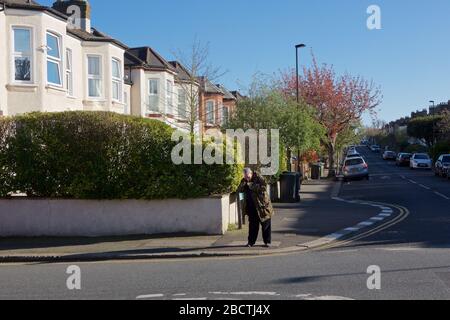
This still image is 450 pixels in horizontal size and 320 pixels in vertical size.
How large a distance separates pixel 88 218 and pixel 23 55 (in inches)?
301

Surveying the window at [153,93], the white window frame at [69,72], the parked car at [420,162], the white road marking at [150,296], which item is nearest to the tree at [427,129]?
the parked car at [420,162]

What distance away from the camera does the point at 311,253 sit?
1159 centimetres

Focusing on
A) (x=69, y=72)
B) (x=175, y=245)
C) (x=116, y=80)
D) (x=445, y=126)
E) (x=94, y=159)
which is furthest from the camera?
(x=445, y=126)

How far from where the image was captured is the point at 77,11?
87.5 ft

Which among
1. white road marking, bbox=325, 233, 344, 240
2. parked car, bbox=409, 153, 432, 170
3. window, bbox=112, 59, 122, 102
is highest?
window, bbox=112, 59, 122, 102

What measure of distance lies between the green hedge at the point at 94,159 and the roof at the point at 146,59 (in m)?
17.0

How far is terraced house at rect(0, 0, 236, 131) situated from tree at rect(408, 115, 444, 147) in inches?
2060

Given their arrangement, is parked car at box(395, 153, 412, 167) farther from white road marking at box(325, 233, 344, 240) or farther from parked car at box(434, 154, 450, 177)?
white road marking at box(325, 233, 344, 240)

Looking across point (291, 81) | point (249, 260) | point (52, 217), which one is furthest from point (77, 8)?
point (291, 81)

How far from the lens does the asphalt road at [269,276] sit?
312 inches

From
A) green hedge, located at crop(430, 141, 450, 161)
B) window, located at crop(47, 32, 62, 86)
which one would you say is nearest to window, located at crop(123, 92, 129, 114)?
window, located at crop(47, 32, 62, 86)

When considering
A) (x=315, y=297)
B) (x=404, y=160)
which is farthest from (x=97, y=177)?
(x=404, y=160)

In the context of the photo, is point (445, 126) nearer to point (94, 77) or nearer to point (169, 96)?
point (169, 96)

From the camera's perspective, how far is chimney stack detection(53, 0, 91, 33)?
26577 millimetres
